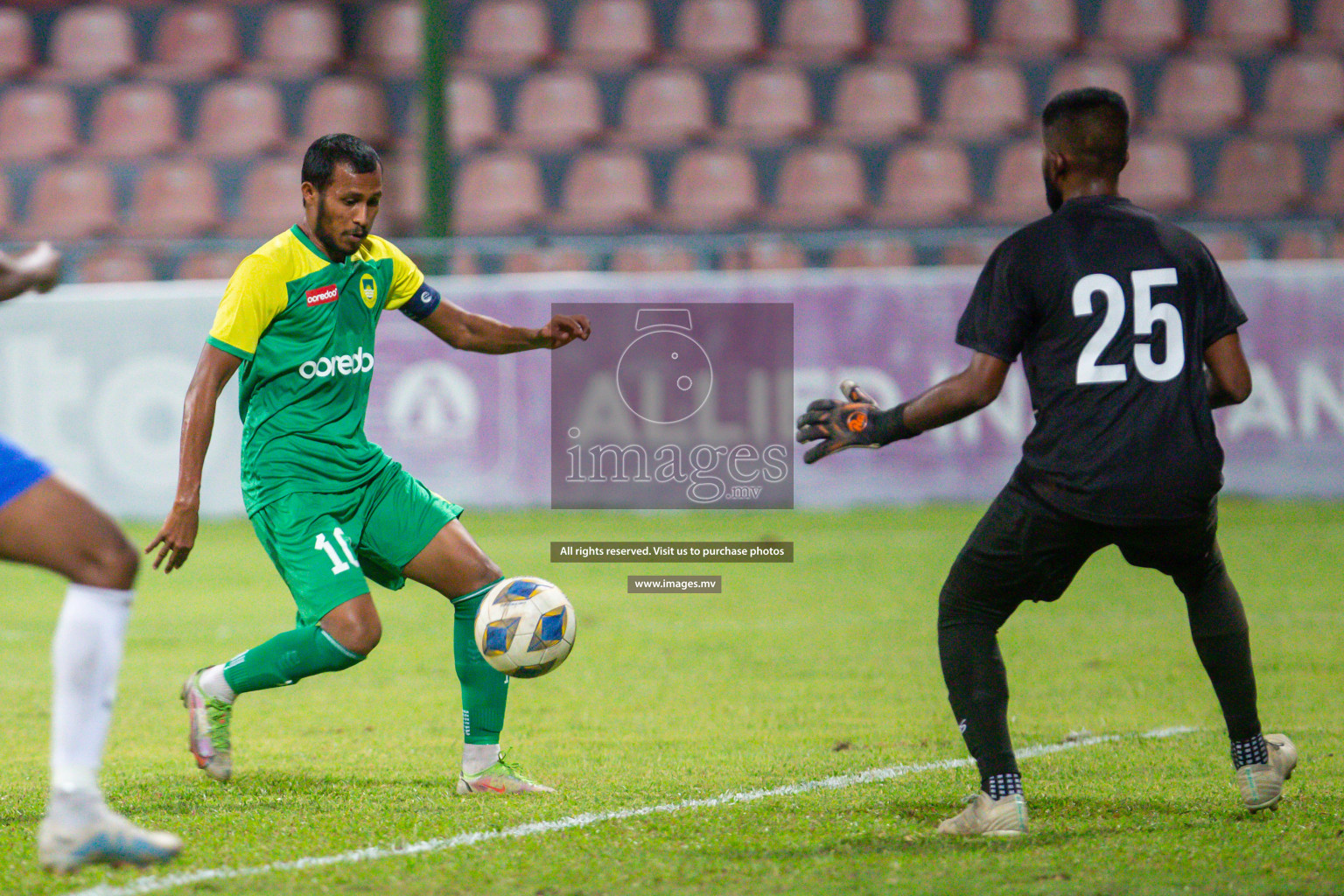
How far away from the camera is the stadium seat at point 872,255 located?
512 inches

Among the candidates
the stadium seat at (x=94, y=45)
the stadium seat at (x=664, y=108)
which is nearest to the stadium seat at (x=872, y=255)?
the stadium seat at (x=664, y=108)

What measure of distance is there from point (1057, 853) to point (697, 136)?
43.3ft

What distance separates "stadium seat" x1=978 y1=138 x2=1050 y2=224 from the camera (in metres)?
15.9

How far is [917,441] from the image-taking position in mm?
12867

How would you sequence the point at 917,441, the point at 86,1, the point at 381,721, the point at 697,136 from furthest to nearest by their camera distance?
the point at 86,1, the point at 697,136, the point at 917,441, the point at 381,721

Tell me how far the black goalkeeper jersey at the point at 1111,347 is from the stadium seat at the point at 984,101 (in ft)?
41.1

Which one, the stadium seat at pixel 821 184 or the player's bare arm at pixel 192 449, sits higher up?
the stadium seat at pixel 821 184

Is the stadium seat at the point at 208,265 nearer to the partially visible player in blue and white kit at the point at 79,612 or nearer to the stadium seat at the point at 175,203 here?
the stadium seat at the point at 175,203

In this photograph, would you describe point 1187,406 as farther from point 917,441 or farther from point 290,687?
point 917,441

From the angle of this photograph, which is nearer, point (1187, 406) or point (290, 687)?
point (1187, 406)

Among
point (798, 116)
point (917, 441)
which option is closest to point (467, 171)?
point (798, 116)

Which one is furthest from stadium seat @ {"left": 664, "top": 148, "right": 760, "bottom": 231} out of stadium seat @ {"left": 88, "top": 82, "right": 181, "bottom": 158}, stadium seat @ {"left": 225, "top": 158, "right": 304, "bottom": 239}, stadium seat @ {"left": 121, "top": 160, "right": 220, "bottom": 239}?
stadium seat @ {"left": 88, "top": 82, "right": 181, "bottom": 158}

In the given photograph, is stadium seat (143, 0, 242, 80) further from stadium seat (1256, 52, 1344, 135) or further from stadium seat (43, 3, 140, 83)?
stadium seat (1256, 52, 1344, 135)

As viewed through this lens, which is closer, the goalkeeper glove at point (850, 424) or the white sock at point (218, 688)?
the goalkeeper glove at point (850, 424)
